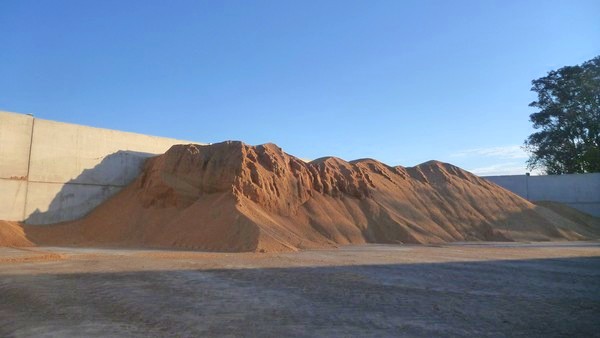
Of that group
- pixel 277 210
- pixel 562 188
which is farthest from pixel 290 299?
pixel 562 188

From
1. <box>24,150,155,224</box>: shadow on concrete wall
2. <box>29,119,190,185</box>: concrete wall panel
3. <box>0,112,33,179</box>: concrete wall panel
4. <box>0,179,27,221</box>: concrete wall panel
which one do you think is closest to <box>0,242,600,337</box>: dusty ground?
<box>0,179,27,221</box>: concrete wall panel

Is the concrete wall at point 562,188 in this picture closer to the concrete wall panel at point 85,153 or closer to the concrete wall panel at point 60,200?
the concrete wall panel at point 85,153

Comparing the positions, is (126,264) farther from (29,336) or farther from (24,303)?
(29,336)

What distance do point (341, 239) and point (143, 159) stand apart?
11911 millimetres

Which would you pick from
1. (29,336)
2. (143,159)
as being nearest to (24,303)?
(29,336)

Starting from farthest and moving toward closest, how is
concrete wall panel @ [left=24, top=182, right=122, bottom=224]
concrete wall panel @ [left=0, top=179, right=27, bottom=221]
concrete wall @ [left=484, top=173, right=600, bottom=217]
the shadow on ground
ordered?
concrete wall @ [left=484, top=173, right=600, bottom=217] → concrete wall panel @ [left=24, top=182, right=122, bottom=224] → concrete wall panel @ [left=0, top=179, right=27, bottom=221] → the shadow on ground

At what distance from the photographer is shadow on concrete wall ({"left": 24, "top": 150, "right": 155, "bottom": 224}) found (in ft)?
70.9

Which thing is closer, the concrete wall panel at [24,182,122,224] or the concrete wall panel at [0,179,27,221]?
the concrete wall panel at [0,179,27,221]

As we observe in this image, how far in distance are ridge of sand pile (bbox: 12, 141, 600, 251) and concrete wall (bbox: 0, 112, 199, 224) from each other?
797 mm

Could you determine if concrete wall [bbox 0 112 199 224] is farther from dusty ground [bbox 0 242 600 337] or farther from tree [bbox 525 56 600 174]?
tree [bbox 525 56 600 174]

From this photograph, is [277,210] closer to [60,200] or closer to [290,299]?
[60,200]

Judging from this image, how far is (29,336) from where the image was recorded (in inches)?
205

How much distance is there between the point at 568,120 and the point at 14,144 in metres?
48.9

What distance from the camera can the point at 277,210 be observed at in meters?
23.5
